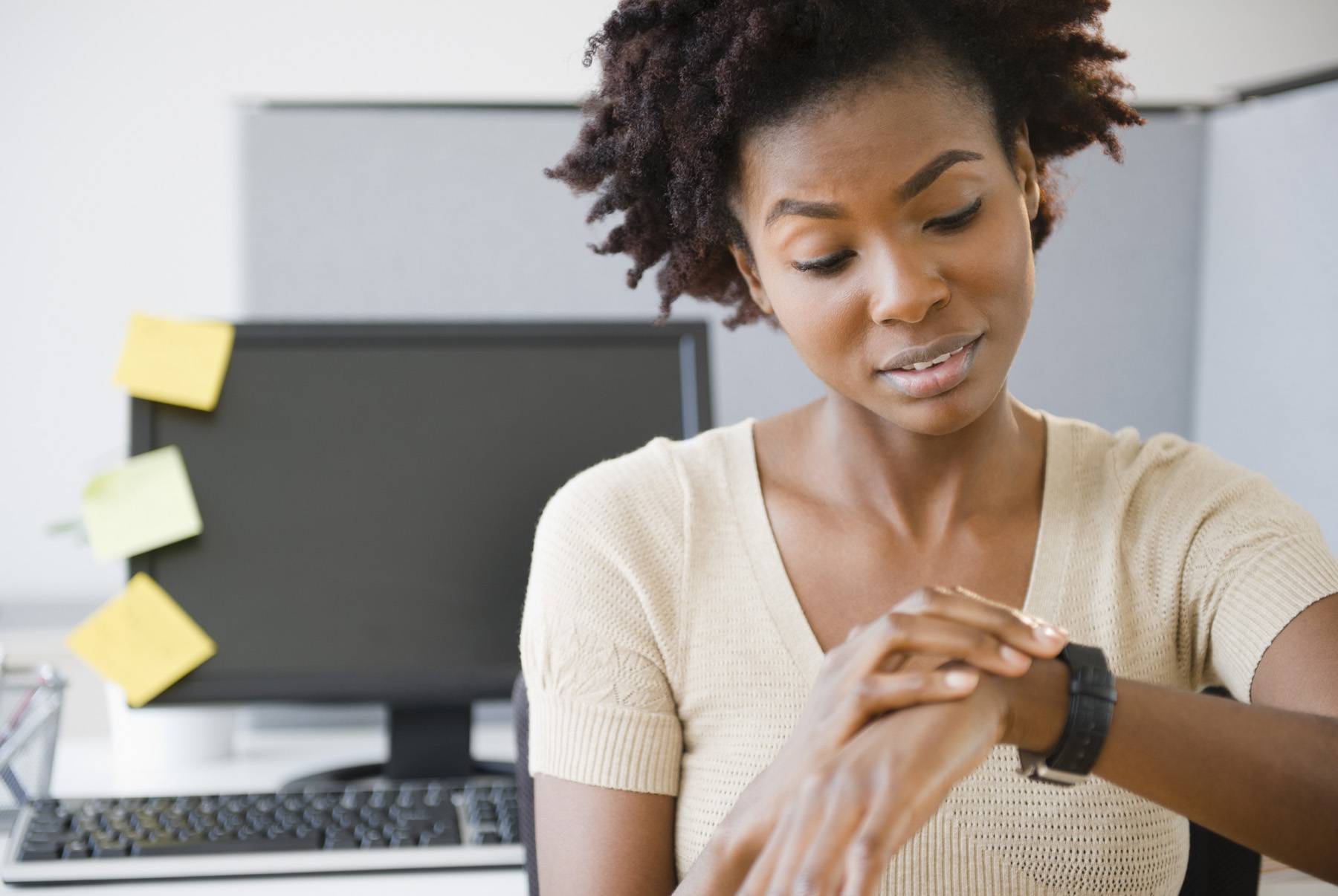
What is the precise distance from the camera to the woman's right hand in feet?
2.31

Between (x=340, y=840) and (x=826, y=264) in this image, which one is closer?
(x=826, y=264)

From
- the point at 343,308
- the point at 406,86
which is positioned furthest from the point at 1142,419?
the point at 406,86

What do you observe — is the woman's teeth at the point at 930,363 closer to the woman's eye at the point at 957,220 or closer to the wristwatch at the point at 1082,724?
the woman's eye at the point at 957,220

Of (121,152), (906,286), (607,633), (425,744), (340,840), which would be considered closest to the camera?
(906,286)

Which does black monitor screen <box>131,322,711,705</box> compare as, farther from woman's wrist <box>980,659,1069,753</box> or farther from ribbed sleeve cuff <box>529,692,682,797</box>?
woman's wrist <box>980,659,1069,753</box>

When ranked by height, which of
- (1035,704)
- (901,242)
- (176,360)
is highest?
(901,242)

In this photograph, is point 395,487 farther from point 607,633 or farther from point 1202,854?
point 1202,854

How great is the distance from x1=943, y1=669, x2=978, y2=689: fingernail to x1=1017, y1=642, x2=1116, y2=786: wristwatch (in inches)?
2.8

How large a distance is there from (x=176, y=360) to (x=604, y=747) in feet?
2.03

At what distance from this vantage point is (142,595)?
123 cm

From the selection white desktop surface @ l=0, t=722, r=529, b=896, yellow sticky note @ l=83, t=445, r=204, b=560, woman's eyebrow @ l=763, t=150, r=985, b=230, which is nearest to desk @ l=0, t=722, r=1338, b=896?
white desktop surface @ l=0, t=722, r=529, b=896

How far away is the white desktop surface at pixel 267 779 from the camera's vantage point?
1.00 metres

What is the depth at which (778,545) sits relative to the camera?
0.98 m

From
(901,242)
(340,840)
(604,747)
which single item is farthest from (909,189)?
(340,840)
